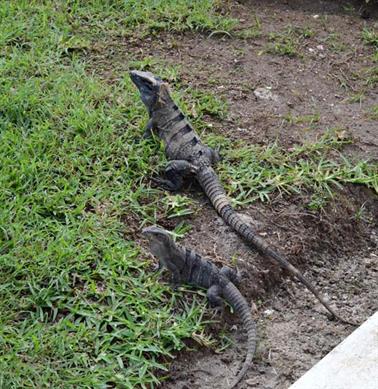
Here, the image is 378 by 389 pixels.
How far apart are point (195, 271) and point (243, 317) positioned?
39 cm

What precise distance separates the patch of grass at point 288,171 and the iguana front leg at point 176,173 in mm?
281

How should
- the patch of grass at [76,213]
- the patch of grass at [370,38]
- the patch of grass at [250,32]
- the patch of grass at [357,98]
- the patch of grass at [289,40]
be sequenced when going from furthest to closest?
the patch of grass at [370,38], the patch of grass at [250,32], the patch of grass at [289,40], the patch of grass at [357,98], the patch of grass at [76,213]

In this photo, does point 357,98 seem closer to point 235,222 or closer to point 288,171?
point 288,171

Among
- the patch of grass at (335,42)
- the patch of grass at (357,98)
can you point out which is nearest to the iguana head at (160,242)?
the patch of grass at (357,98)

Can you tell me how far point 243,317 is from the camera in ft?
14.4

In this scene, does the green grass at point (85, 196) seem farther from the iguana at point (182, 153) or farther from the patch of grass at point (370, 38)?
the patch of grass at point (370, 38)

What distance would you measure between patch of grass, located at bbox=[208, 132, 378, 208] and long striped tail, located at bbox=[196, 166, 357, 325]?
15 centimetres

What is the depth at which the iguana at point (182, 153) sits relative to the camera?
494 centimetres

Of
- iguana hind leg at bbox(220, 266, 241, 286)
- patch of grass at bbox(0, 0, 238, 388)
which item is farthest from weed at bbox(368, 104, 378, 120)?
iguana hind leg at bbox(220, 266, 241, 286)

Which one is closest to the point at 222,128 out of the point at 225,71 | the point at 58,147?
the point at 225,71

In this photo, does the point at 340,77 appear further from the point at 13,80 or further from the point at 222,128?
the point at 13,80

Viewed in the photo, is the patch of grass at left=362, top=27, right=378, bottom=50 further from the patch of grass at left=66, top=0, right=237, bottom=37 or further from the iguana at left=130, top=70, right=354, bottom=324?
the iguana at left=130, top=70, right=354, bottom=324

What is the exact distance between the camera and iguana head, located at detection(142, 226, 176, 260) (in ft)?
14.7

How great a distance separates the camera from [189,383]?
413cm
